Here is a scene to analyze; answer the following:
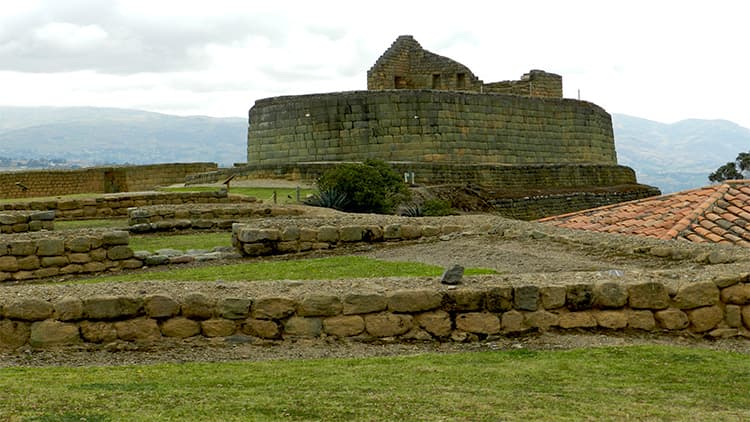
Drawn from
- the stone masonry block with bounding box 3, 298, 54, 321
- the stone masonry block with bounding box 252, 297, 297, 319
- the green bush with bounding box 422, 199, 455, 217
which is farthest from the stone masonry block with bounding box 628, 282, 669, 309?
the green bush with bounding box 422, 199, 455, 217

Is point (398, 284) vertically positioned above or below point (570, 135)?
below

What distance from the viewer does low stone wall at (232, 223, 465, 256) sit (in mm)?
14344

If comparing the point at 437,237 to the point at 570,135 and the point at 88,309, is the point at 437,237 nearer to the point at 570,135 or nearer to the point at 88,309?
the point at 88,309

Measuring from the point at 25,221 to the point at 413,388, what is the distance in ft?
42.9

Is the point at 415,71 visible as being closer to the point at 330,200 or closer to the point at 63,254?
the point at 330,200

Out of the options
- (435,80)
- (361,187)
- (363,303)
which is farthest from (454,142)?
(363,303)

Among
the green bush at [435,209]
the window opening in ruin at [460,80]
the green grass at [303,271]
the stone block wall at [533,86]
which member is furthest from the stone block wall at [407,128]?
the green grass at [303,271]

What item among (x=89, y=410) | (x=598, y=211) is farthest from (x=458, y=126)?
(x=89, y=410)

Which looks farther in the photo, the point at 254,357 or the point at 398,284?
the point at 398,284

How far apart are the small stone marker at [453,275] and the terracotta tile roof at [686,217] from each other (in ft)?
29.6

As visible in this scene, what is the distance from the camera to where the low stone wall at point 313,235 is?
47.1ft

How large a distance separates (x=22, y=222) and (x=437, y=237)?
8047 millimetres

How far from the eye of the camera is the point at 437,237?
14938 mm

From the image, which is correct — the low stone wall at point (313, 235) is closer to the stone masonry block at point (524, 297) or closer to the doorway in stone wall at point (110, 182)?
the stone masonry block at point (524, 297)
